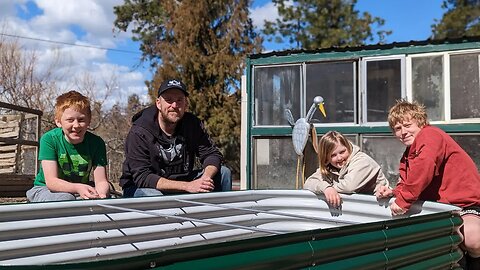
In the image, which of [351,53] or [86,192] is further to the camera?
[351,53]

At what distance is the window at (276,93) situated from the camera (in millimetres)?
8281

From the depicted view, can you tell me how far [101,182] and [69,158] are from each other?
26 centimetres

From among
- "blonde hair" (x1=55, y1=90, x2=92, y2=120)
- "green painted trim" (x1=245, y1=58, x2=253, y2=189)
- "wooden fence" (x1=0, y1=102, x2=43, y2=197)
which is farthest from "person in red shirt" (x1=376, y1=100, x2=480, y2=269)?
"wooden fence" (x1=0, y1=102, x2=43, y2=197)

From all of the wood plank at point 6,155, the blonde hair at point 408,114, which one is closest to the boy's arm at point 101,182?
the blonde hair at point 408,114

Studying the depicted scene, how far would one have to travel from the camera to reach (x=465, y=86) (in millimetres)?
7008

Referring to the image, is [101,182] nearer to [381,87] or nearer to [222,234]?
[222,234]

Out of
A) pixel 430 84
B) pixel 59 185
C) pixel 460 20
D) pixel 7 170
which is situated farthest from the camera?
pixel 460 20

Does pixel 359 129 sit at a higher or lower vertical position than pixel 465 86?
lower

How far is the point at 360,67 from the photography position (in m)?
7.77

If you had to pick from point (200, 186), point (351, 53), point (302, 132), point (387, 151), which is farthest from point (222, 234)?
point (351, 53)

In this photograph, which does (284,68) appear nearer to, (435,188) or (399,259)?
(435,188)

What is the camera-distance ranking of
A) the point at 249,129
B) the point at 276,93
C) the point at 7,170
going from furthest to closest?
the point at 7,170
the point at 249,129
the point at 276,93

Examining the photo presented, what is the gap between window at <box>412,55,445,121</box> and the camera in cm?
716

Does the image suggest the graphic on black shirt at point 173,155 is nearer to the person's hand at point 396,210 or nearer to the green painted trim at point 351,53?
the person's hand at point 396,210
